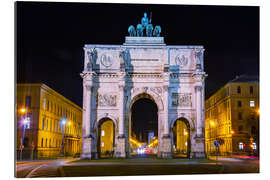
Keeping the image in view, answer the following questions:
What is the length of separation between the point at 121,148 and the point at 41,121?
16.3 meters

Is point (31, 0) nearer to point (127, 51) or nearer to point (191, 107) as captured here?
point (127, 51)

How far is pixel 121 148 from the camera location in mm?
36562

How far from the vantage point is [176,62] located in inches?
1533

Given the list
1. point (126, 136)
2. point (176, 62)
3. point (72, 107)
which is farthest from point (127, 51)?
point (72, 107)

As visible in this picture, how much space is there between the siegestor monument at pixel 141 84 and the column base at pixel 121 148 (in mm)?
811

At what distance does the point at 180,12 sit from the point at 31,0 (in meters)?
9.53

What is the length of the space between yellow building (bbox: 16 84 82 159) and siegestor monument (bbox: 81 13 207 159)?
7786 mm

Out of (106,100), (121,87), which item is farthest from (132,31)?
(106,100)

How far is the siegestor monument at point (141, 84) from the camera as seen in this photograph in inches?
1492

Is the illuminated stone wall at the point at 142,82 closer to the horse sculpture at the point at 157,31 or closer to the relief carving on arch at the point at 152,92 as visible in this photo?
the relief carving on arch at the point at 152,92

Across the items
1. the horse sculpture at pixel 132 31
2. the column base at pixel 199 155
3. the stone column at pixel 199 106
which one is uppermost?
the horse sculpture at pixel 132 31

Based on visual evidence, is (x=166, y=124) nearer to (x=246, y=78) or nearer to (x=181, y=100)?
(x=181, y=100)

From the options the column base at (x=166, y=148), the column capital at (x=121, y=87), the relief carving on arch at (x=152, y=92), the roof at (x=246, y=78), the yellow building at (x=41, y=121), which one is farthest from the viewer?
the roof at (x=246, y=78)

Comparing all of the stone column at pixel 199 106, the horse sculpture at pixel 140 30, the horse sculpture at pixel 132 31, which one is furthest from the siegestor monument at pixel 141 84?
the horse sculpture at pixel 132 31
